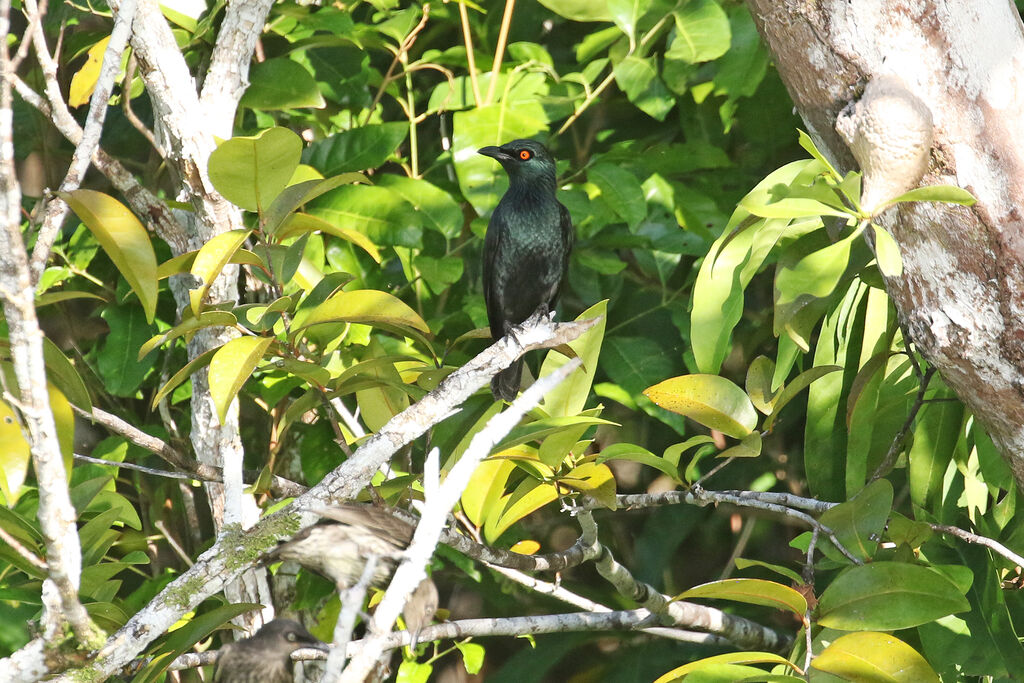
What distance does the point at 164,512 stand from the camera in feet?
9.44

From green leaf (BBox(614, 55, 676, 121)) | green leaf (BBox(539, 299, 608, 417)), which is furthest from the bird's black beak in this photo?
green leaf (BBox(539, 299, 608, 417))

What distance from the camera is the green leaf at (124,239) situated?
1.40 meters

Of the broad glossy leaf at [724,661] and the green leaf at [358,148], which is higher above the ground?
the green leaf at [358,148]

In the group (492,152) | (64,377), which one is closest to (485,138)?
(492,152)

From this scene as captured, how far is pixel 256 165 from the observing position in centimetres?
155

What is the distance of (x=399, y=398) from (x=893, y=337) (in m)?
1.02

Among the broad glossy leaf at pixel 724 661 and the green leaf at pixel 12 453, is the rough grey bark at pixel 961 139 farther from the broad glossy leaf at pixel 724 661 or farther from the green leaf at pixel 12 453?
the green leaf at pixel 12 453

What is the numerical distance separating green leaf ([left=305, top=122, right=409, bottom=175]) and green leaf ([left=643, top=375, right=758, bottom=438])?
3.91 ft

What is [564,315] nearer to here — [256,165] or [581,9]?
[581,9]

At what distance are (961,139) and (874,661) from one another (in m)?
0.81

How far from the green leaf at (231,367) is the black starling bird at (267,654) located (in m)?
0.40

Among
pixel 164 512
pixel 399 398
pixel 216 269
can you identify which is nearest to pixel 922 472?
pixel 399 398

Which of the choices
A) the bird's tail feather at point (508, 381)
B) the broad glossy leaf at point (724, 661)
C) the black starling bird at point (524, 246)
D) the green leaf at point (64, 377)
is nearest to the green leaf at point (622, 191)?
the black starling bird at point (524, 246)

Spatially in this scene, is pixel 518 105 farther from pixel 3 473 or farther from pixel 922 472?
pixel 3 473
